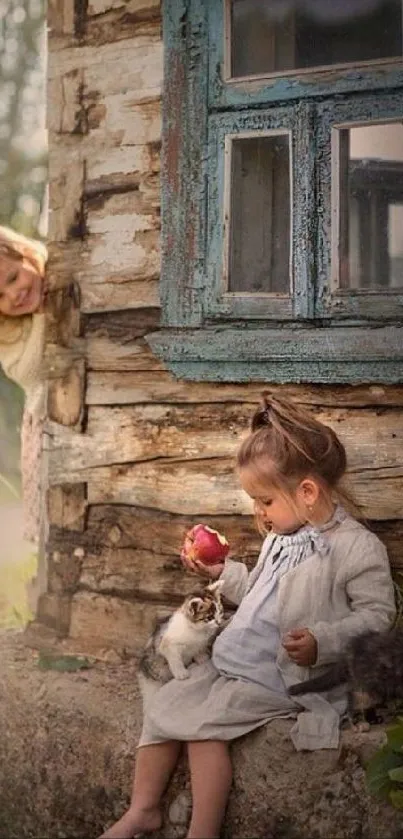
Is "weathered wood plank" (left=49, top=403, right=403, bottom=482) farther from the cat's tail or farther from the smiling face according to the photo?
the cat's tail

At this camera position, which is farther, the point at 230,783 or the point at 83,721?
the point at 83,721

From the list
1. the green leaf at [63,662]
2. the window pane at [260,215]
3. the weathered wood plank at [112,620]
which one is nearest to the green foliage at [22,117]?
the window pane at [260,215]

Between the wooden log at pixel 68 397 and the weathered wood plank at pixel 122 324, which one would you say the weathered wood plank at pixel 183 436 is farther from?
the weathered wood plank at pixel 122 324

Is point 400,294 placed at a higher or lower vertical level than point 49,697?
higher

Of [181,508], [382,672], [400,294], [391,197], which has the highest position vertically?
[391,197]

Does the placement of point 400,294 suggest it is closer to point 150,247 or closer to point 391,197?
point 391,197

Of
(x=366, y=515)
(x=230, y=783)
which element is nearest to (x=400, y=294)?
(x=366, y=515)

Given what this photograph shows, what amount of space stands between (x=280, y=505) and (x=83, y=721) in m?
0.67

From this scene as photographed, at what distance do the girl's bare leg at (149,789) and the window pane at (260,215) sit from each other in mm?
1006

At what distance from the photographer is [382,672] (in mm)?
2574

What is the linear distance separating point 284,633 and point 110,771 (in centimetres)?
51

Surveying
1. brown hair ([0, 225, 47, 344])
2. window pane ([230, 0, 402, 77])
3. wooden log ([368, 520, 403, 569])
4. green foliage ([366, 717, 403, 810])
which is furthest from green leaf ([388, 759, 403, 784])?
window pane ([230, 0, 402, 77])

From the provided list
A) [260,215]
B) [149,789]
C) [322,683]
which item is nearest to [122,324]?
[260,215]

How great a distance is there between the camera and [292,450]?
2.65 m
